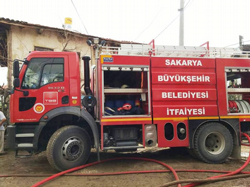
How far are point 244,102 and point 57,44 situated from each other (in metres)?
9.04

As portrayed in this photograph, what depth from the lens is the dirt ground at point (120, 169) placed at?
164 inches

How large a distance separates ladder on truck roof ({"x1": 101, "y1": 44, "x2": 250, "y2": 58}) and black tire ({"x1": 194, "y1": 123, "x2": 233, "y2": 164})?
1935mm

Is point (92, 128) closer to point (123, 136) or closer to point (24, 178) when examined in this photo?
point (123, 136)

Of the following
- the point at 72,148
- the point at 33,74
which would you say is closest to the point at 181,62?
the point at 72,148

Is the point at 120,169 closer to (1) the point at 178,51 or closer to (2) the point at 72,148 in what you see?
(2) the point at 72,148

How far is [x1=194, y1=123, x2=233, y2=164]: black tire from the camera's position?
17.7 ft

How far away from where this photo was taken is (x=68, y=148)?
15.8 feet

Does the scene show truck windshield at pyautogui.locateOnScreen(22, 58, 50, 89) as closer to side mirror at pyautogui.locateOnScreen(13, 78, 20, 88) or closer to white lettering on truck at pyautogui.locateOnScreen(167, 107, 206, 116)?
side mirror at pyautogui.locateOnScreen(13, 78, 20, 88)

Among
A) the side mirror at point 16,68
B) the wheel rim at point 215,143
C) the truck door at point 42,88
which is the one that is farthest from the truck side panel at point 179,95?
the side mirror at point 16,68

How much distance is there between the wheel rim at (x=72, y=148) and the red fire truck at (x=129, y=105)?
22 mm

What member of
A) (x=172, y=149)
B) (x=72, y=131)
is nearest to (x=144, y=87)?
(x=72, y=131)

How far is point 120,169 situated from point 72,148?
4.08 ft

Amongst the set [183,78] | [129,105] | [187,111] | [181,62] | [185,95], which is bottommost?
[187,111]

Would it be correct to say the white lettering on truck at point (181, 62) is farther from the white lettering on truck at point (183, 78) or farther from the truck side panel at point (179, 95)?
the white lettering on truck at point (183, 78)
